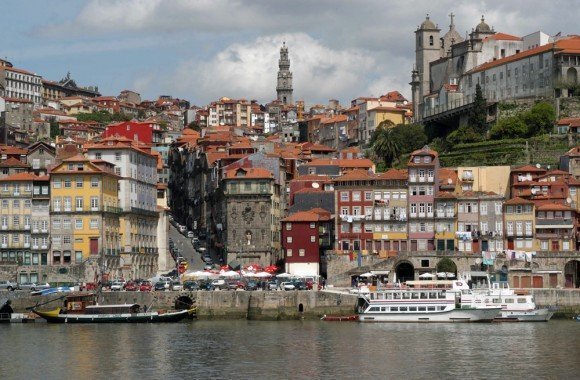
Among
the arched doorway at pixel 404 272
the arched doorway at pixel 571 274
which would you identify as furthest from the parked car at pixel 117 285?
the arched doorway at pixel 571 274

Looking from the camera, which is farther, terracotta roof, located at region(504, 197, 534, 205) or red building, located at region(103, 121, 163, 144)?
red building, located at region(103, 121, 163, 144)

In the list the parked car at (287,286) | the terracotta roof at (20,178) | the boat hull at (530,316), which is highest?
the terracotta roof at (20,178)

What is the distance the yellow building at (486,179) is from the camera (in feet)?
393

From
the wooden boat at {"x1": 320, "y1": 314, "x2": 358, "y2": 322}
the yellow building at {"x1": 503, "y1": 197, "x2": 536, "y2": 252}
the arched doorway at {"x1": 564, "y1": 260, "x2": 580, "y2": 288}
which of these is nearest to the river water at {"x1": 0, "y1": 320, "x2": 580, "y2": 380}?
the wooden boat at {"x1": 320, "y1": 314, "x2": 358, "y2": 322}

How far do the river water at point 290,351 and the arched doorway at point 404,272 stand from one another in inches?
644

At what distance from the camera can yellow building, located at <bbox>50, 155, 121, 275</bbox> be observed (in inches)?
4368

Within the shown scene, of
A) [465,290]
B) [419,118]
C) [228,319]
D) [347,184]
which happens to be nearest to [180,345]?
[228,319]

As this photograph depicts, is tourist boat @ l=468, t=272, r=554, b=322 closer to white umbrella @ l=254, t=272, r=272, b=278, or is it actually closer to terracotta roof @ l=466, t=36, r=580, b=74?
white umbrella @ l=254, t=272, r=272, b=278

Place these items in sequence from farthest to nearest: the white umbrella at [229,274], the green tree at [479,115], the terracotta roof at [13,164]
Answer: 1. the green tree at [479,115]
2. the terracotta roof at [13,164]
3. the white umbrella at [229,274]

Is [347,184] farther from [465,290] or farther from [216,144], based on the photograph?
[216,144]

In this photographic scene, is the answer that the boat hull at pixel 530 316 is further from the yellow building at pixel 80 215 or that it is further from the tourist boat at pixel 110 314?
the yellow building at pixel 80 215

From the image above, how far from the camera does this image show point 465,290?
3748 inches

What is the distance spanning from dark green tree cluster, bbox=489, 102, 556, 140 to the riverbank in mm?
40380

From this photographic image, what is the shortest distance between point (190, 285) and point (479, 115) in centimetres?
5032
